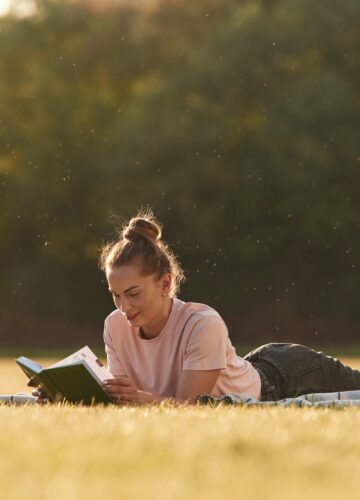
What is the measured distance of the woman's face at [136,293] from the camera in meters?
5.67

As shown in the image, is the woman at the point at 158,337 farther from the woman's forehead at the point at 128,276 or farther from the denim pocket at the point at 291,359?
the denim pocket at the point at 291,359

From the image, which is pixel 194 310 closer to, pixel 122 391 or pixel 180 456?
pixel 122 391

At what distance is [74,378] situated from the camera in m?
5.33

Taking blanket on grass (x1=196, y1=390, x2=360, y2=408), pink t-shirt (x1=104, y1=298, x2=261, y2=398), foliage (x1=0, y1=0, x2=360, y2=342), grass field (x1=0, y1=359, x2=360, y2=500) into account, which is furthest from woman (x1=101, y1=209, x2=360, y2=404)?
foliage (x1=0, y1=0, x2=360, y2=342)

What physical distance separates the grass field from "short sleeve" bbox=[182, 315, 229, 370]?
1120 millimetres

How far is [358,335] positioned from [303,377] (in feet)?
64.7

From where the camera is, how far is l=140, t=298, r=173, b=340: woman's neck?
19.2 feet

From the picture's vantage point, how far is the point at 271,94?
2667 centimetres

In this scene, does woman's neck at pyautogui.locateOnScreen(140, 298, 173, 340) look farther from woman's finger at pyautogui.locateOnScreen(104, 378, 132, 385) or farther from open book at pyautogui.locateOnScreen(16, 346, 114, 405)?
woman's finger at pyautogui.locateOnScreen(104, 378, 132, 385)

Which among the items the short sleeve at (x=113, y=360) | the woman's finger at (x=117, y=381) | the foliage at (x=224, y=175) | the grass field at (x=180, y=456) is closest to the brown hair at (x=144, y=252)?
the short sleeve at (x=113, y=360)

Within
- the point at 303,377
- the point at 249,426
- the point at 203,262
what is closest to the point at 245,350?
the point at 203,262

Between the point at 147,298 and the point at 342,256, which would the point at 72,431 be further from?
the point at 342,256

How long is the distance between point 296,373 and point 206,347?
1.02m

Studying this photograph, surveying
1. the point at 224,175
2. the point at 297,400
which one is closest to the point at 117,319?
the point at 297,400
